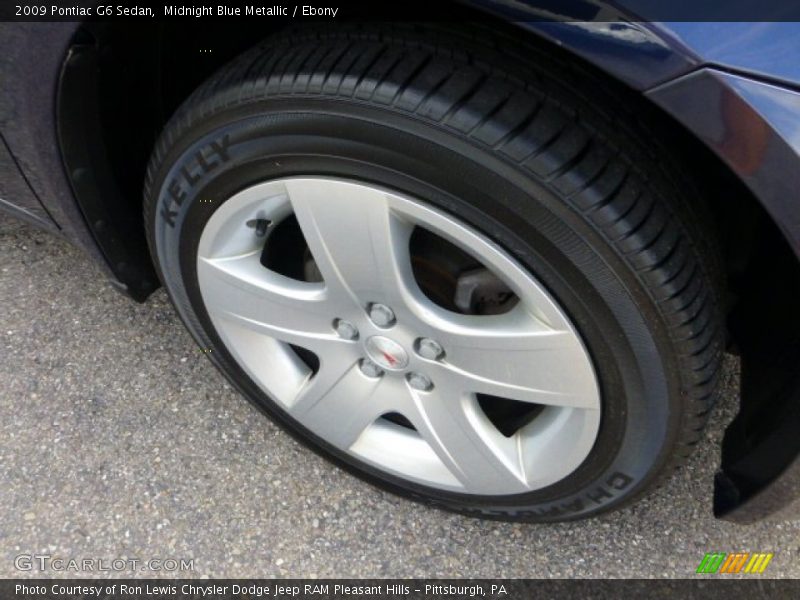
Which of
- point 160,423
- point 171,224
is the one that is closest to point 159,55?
point 171,224

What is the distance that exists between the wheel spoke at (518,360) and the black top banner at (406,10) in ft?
1.48

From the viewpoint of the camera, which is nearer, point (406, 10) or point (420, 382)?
point (406, 10)

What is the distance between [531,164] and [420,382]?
0.51 m

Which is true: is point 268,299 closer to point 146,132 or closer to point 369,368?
point 369,368

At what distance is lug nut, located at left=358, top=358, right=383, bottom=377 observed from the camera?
4.74ft

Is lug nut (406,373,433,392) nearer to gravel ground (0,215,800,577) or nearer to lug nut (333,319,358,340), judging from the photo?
lug nut (333,319,358,340)

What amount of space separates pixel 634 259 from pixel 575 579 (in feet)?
2.64

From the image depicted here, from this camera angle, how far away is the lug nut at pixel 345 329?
1395mm

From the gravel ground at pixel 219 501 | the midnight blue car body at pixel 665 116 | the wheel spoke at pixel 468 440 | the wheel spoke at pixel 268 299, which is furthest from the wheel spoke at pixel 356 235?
the gravel ground at pixel 219 501

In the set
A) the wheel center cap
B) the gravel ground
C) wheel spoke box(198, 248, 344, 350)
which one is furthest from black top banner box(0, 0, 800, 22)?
the gravel ground

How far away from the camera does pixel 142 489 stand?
171 cm

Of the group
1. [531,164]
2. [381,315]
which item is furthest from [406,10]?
[381,315]

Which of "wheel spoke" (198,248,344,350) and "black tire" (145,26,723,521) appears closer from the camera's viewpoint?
"black tire" (145,26,723,521)

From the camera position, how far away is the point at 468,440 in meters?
1.43
